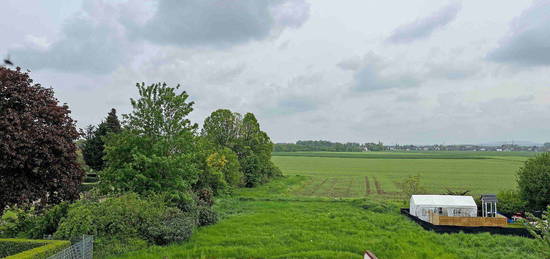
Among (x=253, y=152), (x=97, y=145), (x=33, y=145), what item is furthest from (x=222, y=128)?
(x=33, y=145)

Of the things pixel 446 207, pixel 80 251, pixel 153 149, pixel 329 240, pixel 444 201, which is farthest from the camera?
pixel 444 201

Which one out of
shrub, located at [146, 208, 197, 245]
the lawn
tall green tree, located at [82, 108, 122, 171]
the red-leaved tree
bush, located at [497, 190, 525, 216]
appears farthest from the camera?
tall green tree, located at [82, 108, 122, 171]

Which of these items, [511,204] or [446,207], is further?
[511,204]

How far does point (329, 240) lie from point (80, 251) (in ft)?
34.9

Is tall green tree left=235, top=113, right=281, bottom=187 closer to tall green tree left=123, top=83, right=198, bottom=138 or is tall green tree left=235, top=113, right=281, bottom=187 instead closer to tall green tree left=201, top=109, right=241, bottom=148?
tall green tree left=201, top=109, right=241, bottom=148

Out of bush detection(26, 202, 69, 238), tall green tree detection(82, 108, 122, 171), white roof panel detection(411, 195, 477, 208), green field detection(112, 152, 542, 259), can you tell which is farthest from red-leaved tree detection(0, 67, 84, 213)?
tall green tree detection(82, 108, 122, 171)

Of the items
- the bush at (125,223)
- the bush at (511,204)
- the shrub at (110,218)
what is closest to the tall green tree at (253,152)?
the bush at (511,204)

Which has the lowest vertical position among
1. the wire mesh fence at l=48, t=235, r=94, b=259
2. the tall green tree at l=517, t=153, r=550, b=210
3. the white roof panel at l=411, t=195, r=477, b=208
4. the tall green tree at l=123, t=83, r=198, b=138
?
the wire mesh fence at l=48, t=235, r=94, b=259

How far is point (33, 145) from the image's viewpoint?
1384cm

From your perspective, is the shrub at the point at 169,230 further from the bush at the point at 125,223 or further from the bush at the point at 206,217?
the bush at the point at 206,217

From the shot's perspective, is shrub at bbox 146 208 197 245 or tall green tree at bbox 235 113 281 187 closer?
shrub at bbox 146 208 197 245

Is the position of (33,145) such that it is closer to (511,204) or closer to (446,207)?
(446,207)

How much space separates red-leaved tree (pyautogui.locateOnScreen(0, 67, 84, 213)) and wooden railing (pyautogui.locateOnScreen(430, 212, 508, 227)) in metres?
20.0

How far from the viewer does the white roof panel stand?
77.2ft
